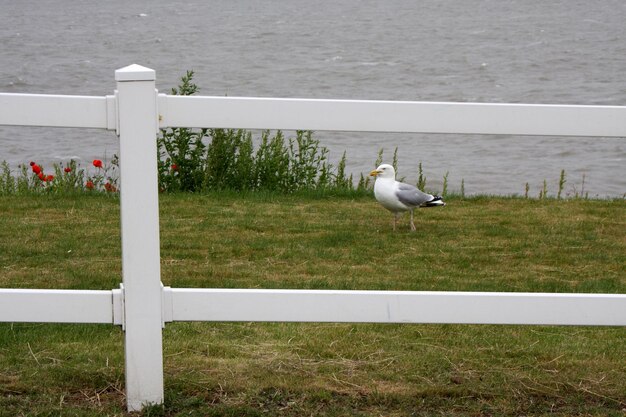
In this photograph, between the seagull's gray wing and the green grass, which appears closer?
the green grass

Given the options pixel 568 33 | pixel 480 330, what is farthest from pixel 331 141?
pixel 568 33

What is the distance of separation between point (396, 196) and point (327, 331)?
2.78 meters

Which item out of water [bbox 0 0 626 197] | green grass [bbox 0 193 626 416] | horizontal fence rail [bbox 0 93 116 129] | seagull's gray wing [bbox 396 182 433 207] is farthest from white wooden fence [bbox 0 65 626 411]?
water [bbox 0 0 626 197]

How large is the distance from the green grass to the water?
6.18m

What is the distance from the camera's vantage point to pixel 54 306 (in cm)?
388

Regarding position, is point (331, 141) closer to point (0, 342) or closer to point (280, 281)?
point (280, 281)

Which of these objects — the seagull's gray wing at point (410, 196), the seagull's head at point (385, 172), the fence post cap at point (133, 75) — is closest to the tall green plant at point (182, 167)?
the seagull's head at point (385, 172)

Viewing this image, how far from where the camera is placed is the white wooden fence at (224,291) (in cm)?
377

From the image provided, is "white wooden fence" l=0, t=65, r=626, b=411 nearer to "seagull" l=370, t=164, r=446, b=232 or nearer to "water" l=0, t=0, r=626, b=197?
"seagull" l=370, t=164, r=446, b=232

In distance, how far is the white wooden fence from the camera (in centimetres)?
377

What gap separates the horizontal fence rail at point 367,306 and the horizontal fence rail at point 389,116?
26.6 inches

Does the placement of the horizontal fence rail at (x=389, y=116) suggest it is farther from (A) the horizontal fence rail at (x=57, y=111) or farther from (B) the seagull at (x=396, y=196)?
(B) the seagull at (x=396, y=196)

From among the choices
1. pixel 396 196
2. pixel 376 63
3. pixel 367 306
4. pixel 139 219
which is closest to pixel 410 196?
pixel 396 196

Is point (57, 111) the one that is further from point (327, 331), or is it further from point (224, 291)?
point (327, 331)
